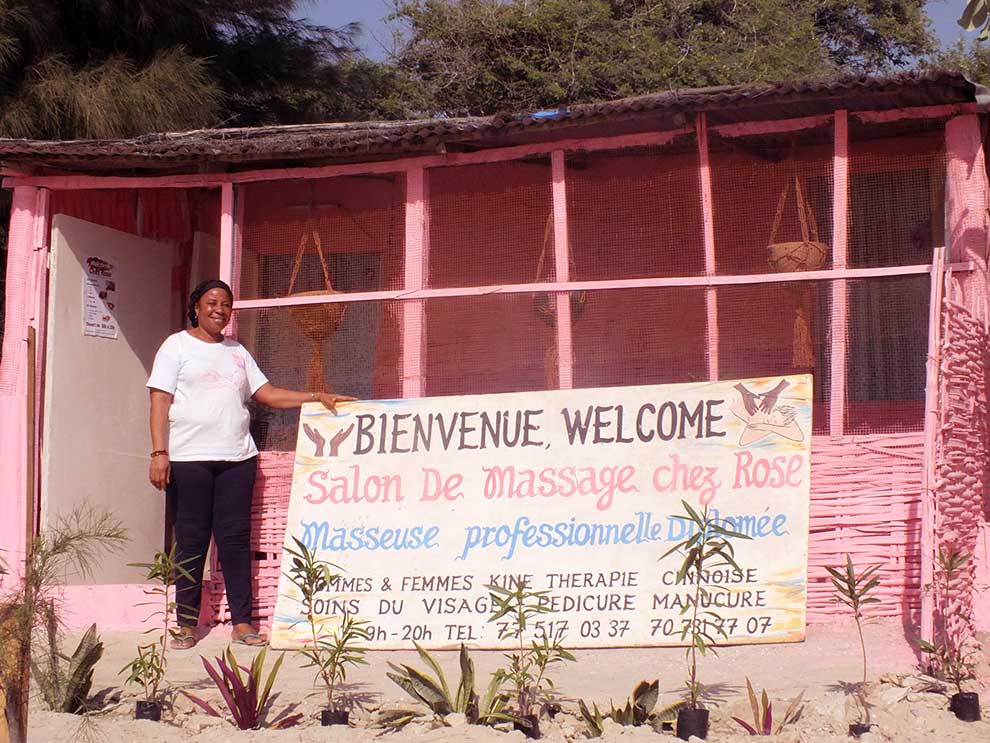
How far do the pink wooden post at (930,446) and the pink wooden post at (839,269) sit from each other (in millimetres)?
495

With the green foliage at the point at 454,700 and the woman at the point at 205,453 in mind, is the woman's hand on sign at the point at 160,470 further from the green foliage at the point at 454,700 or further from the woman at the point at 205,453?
the green foliage at the point at 454,700

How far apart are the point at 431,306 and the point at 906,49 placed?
14.1 m

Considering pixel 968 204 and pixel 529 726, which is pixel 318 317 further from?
pixel 968 204

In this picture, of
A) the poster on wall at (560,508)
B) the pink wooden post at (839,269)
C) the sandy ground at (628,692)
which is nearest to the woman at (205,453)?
the poster on wall at (560,508)

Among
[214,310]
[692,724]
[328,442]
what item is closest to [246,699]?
[692,724]

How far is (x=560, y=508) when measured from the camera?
19.5 feet

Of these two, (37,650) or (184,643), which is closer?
(37,650)

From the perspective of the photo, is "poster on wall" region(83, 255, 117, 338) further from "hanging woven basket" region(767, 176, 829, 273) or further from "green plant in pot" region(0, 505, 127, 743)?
"hanging woven basket" region(767, 176, 829, 273)

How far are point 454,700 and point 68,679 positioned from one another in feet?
5.18

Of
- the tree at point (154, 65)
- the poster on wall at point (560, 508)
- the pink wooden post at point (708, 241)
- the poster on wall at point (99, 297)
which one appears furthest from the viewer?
the tree at point (154, 65)

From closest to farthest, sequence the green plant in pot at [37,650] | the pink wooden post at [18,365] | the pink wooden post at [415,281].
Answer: the green plant in pot at [37,650] → the pink wooden post at [415,281] → the pink wooden post at [18,365]

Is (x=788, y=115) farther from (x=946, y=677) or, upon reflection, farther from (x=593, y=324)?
(x=946, y=677)

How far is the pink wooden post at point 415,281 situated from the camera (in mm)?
6684

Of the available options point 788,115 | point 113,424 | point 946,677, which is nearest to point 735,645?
point 946,677
